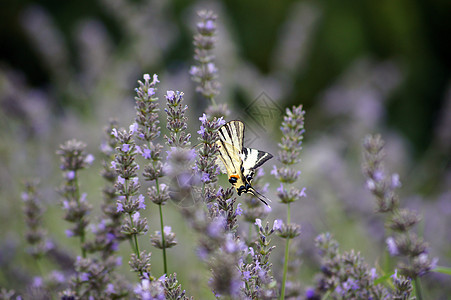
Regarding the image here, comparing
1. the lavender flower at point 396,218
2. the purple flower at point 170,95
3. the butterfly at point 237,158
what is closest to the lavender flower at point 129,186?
the purple flower at point 170,95

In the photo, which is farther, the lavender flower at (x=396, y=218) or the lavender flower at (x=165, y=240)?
the lavender flower at (x=396, y=218)

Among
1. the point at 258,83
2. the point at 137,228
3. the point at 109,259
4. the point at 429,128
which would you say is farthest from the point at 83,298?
the point at 429,128

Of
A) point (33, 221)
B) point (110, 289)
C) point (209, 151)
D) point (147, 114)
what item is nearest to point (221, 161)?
point (209, 151)

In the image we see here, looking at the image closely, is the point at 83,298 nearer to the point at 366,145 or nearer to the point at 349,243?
the point at 366,145

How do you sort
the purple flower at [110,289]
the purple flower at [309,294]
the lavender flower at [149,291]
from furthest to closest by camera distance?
the purple flower at [309,294]
the purple flower at [110,289]
the lavender flower at [149,291]

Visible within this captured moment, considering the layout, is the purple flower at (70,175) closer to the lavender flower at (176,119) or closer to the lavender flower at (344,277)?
the lavender flower at (176,119)

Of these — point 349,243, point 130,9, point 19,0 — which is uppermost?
point 19,0

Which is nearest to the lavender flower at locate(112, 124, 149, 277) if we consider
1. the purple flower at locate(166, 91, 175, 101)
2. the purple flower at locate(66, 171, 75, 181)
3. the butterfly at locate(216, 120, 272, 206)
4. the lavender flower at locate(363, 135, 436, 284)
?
the purple flower at locate(166, 91, 175, 101)
